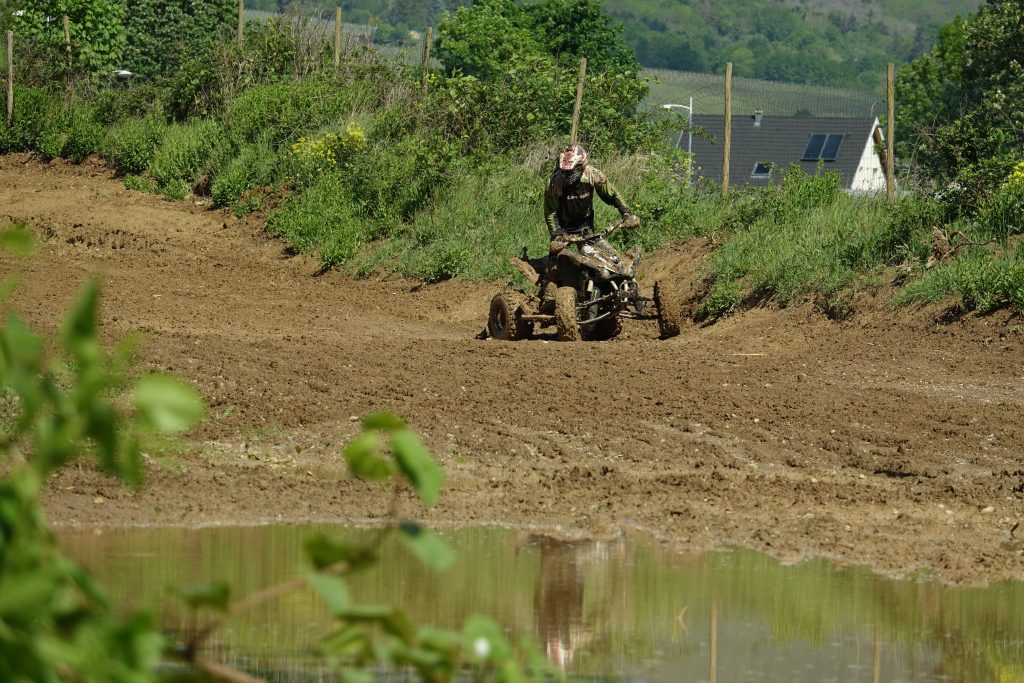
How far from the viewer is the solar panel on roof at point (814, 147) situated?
65.3 meters

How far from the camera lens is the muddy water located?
23.6 ft

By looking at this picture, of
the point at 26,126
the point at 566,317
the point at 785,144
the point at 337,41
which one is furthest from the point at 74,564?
the point at 785,144

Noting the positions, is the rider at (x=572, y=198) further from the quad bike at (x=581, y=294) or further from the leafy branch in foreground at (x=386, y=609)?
the leafy branch in foreground at (x=386, y=609)

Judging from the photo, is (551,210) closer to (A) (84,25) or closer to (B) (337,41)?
(B) (337,41)

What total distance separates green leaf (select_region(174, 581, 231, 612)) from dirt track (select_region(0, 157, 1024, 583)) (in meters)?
6.30

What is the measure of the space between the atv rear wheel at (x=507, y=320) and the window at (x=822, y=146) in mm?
48505

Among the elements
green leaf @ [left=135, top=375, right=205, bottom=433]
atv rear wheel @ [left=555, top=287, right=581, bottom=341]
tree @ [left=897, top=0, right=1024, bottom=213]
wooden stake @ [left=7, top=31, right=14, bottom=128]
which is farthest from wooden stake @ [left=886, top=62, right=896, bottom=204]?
green leaf @ [left=135, top=375, right=205, bottom=433]

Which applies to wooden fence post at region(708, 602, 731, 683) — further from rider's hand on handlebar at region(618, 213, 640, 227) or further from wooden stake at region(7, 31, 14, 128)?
wooden stake at region(7, 31, 14, 128)

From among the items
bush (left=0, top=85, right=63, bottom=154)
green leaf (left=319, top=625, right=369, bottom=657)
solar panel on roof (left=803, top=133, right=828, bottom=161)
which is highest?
green leaf (left=319, top=625, right=369, bottom=657)

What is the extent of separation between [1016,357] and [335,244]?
10.9 metres

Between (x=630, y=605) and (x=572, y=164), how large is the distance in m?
9.20

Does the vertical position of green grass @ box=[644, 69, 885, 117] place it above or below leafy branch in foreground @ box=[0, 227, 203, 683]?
below

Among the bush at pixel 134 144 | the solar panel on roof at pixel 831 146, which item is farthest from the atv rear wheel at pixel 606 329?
the solar panel on roof at pixel 831 146

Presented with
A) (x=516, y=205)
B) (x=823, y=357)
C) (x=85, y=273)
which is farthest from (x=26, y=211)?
(x=823, y=357)
